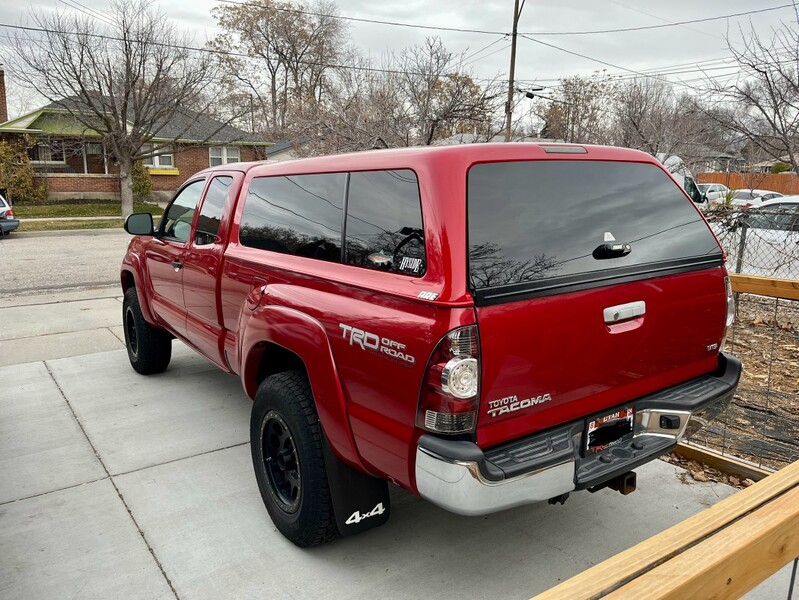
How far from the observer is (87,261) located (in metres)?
14.6

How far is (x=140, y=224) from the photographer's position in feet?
17.6

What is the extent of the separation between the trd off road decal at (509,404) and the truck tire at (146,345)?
4.38 metres

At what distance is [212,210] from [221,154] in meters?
30.9

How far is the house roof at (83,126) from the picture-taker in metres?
27.0

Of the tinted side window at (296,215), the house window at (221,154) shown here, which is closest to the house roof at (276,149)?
the house window at (221,154)

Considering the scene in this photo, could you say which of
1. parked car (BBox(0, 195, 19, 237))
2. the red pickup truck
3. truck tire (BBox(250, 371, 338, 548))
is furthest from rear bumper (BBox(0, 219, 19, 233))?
truck tire (BBox(250, 371, 338, 548))

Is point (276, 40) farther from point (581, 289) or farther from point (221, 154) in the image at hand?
point (581, 289)

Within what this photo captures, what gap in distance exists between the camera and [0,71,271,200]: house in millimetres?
28156

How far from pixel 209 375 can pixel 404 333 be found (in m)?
Result: 4.20

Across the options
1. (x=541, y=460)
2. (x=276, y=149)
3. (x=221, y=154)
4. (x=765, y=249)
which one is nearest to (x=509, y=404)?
(x=541, y=460)

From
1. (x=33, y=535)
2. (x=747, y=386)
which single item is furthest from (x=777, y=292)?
(x=33, y=535)

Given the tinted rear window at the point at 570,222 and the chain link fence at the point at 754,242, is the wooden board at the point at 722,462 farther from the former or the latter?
the chain link fence at the point at 754,242

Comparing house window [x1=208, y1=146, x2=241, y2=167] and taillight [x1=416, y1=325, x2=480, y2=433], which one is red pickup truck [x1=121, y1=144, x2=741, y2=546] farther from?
house window [x1=208, y1=146, x2=241, y2=167]

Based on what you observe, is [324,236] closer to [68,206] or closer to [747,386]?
[747,386]
